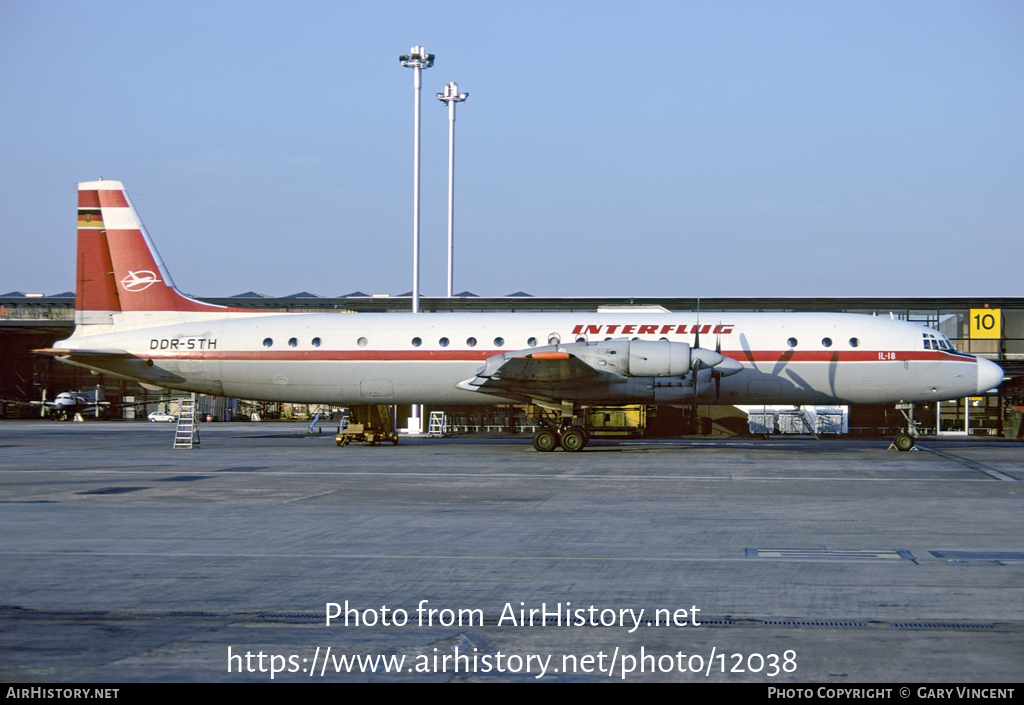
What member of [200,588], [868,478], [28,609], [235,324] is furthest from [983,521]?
[235,324]

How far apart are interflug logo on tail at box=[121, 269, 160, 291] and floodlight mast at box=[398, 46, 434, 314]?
13.3 meters

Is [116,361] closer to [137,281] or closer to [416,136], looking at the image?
[137,281]

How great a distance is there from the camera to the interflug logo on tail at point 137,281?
3111cm

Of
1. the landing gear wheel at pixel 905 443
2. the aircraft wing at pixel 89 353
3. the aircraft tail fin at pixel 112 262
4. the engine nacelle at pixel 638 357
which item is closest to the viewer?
the engine nacelle at pixel 638 357

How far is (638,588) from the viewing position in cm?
880

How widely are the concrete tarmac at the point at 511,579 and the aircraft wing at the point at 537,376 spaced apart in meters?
7.05

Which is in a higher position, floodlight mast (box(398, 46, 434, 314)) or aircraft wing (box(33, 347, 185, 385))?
floodlight mast (box(398, 46, 434, 314))

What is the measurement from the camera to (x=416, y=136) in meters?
43.0

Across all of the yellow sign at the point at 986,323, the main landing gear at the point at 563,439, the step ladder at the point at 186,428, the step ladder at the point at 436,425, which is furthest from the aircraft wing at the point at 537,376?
the yellow sign at the point at 986,323

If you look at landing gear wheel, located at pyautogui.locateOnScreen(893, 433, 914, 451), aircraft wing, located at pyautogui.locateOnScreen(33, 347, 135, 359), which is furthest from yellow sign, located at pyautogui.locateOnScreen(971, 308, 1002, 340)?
aircraft wing, located at pyautogui.locateOnScreen(33, 347, 135, 359)

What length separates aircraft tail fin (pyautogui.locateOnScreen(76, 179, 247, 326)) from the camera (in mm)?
31000

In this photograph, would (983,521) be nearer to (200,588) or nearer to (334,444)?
(200,588)

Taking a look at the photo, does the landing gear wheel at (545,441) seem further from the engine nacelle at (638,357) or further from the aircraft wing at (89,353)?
the aircraft wing at (89,353)

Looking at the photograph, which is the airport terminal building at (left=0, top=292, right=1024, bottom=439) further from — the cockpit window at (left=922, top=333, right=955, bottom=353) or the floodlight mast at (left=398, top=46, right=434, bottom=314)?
the cockpit window at (left=922, top=333, right=955, bottom=353)
